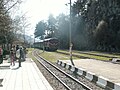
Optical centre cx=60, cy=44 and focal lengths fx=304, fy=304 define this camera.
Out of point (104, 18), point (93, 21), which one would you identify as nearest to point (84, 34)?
point (93, 21)

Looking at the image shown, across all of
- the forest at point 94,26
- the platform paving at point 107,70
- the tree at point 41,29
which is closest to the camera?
the platform paving at point 107,70

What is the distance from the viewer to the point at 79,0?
103 m

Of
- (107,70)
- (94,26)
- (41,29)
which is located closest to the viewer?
(107,70)

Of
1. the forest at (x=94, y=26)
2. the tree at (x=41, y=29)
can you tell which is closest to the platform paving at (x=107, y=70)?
the forest at (x=94, y=26)

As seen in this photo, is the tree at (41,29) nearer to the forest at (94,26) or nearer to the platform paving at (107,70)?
the forest at (94,26)

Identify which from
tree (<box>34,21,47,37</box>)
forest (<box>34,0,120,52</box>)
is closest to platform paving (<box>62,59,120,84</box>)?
forest (<box>34,0,120,52</box>)

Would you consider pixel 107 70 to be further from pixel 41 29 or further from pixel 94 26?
pixel 41 29

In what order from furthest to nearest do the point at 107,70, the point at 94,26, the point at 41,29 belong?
the point at 41,29 → the point at 94,26 → the point at 107,70

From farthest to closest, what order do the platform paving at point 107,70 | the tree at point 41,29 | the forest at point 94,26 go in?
the tree at point 41,29, the forest at point 94,26, the platform paving at point 107,70

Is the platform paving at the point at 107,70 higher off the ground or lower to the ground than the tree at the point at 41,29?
lower

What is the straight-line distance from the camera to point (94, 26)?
8094cm

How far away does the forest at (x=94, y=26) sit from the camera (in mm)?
69125

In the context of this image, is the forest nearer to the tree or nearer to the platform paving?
the platform paving

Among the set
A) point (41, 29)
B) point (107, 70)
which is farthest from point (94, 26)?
point (41, 29)
